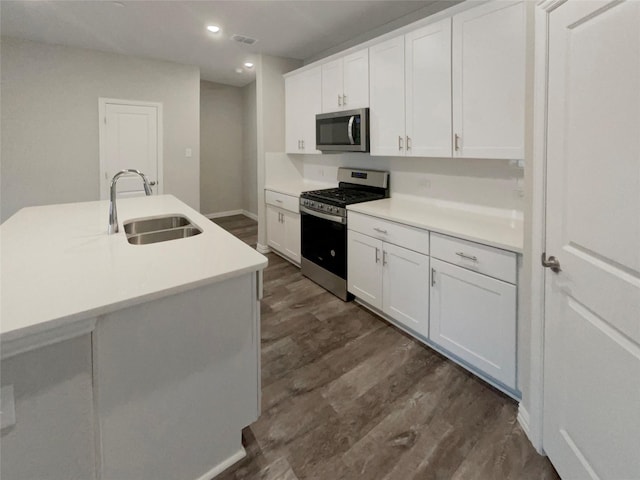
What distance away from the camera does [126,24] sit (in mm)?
3475

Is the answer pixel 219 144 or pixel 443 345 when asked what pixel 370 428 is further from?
pixel 219 144

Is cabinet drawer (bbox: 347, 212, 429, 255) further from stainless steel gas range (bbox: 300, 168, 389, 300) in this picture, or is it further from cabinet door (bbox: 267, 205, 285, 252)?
cabinet door (bbox: 267, 205, 285, 252)

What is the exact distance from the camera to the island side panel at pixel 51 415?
3.07 feet

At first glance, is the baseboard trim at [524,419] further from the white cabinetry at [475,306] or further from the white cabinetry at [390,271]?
the white cabinetry at [390,271]

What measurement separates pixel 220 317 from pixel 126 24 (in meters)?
3.67

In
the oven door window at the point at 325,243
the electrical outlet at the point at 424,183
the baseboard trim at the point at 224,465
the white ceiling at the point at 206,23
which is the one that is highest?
the white ceiling at the point at 206,23

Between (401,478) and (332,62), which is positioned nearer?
(401,478)

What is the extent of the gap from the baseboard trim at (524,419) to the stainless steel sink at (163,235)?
2.01 m

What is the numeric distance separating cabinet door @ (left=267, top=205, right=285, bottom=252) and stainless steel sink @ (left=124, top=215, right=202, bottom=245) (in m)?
1.83

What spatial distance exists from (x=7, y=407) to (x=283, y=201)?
3.28 m

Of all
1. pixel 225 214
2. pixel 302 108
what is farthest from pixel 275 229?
pixel 225 214

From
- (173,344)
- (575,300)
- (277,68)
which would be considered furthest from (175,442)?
(277,68)

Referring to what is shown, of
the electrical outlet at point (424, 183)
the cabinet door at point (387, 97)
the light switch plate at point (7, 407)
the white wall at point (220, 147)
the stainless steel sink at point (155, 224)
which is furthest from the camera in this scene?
the white wall at point (220, 147)

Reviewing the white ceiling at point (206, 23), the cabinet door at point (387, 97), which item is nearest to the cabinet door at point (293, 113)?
the white ceiling at point (206, 23)
